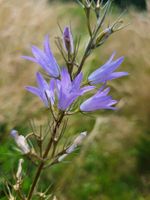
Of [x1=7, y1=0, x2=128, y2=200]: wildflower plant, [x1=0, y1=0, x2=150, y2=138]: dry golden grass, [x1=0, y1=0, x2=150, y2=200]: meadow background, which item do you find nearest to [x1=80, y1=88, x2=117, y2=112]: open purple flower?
[x1=7, y1=0, x2=128, y2=200]: wildflower plant

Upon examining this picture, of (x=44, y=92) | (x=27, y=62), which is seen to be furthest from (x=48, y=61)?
(x=27, y=62)

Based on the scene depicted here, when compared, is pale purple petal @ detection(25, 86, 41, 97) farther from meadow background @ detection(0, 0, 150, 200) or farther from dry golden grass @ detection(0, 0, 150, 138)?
dry golden grass @ detection(0, 0, 150, 138)

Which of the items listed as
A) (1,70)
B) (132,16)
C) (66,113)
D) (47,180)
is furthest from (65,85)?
(132,16)

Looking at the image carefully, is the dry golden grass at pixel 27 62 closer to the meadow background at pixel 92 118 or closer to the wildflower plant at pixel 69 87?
the meadow background at pixel 92 118

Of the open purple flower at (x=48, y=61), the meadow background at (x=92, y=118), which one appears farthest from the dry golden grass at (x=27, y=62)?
the open purple flower at (x=48, y=61)

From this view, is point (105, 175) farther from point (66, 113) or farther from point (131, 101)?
point (66, 113)

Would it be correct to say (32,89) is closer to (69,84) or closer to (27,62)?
(69,84)
